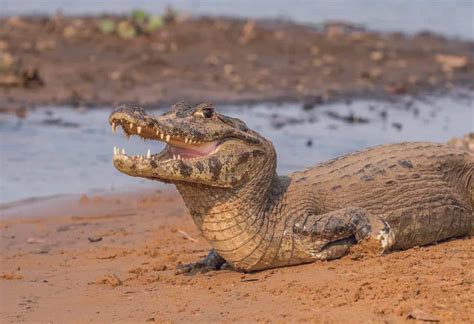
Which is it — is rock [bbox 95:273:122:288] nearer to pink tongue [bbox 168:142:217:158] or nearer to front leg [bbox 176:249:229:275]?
front leg [bbox 176:249:229:275]

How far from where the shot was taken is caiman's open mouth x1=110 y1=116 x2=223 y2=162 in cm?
561

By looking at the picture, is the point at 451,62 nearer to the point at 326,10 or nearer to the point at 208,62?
the point at 208,62

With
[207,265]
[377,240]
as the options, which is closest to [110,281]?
[207,265]

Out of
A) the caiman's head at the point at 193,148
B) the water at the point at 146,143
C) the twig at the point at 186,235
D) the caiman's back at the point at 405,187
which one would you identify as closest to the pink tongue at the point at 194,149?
the caiman's head at the point at 193,148

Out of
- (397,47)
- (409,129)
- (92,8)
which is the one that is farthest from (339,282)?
(92,8)

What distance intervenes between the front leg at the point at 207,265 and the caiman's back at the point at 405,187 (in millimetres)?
641

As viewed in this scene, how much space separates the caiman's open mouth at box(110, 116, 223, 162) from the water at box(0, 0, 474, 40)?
1539cm

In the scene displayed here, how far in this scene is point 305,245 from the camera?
6102 millimetres

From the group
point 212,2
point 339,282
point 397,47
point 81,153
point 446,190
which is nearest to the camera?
point 339,282

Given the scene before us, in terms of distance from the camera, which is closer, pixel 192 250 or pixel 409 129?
pixel 192 250

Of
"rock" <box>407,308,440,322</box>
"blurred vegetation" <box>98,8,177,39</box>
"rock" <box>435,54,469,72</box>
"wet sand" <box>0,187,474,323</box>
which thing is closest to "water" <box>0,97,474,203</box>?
"wet sand" <box>0,187,474,323</box>

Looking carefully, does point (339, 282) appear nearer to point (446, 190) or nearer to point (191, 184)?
point (191, 184)

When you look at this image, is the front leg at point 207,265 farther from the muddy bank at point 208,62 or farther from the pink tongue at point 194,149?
the muddy bank at point 208,62

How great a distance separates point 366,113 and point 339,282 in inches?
305
